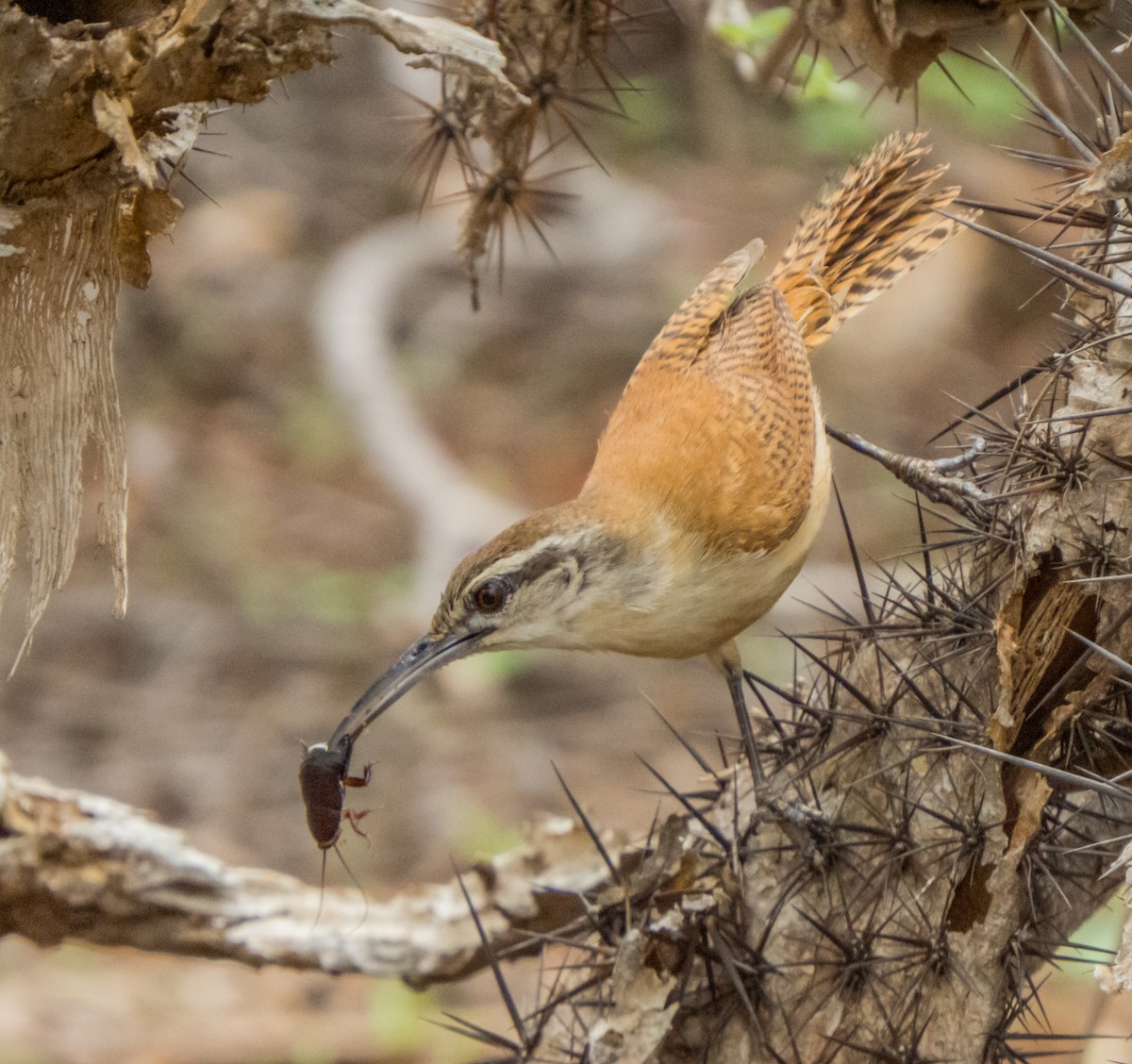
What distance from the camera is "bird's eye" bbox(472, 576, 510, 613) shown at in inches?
119

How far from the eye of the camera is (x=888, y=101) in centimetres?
907

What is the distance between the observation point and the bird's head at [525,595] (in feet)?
9.96

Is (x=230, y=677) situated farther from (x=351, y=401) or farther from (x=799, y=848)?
(x=799, y=848)

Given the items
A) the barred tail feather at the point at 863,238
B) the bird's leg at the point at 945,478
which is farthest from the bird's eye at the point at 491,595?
the barred tail feather at the point at 863,238

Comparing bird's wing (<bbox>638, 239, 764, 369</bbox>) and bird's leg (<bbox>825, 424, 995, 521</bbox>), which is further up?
bird's wing (<bbox>638, 239, 764, 369</bbox>)

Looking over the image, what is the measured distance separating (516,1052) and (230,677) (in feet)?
14.1

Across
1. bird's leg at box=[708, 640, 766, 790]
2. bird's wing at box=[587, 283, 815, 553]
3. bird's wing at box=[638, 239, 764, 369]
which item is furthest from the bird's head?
bird's wing at box=[638, 239, 764, 369]

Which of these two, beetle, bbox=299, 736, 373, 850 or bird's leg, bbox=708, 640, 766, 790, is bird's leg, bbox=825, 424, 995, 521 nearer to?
bird's leg, bbox=708, 640, 766, 790

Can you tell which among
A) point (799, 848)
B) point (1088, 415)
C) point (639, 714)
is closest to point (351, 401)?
point (639, 714)

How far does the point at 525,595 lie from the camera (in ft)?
10.1

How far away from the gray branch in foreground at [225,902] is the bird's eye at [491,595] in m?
0.57

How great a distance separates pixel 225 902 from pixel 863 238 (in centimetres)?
229

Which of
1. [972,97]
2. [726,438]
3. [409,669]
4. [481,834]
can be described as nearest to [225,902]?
[409,669]

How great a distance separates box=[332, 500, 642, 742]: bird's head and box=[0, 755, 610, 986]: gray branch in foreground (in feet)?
1.56
